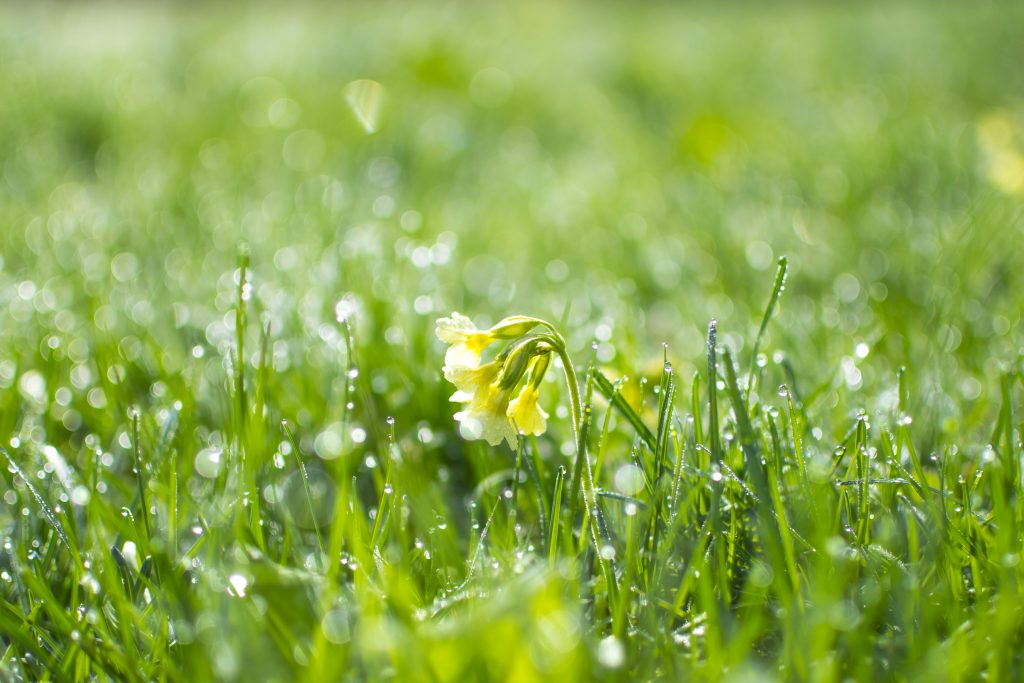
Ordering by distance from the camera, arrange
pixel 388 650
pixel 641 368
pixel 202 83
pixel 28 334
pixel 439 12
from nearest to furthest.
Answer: pixel 388 650, pixel 641 368, pixel 28 334, pixel 202 83, pixel 439 12

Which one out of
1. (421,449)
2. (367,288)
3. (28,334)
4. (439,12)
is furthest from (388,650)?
(439,12)

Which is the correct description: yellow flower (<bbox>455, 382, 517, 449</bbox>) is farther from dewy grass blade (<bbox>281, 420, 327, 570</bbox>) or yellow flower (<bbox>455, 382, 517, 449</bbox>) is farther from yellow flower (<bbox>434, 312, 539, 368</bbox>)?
dewy grass blade (<bbox>281, 420, 327, 570</bbox>)

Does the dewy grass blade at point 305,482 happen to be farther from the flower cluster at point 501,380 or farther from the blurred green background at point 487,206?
the blurred green background at point 487,206

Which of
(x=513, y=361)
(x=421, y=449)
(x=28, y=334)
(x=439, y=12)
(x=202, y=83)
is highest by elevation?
(x=439, y=12)

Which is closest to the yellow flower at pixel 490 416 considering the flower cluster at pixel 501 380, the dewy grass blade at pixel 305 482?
the flower cluster at pixel 501 380

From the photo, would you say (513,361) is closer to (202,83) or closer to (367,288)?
(367,288)

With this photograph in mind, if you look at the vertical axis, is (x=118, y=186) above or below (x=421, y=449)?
above

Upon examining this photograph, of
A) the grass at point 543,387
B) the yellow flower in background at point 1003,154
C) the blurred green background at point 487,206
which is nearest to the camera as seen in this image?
the grass at point 543,387

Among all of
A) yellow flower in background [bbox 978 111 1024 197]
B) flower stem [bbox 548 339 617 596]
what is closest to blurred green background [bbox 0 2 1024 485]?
yellow flower in background [bbox 978 111 1024 197]
